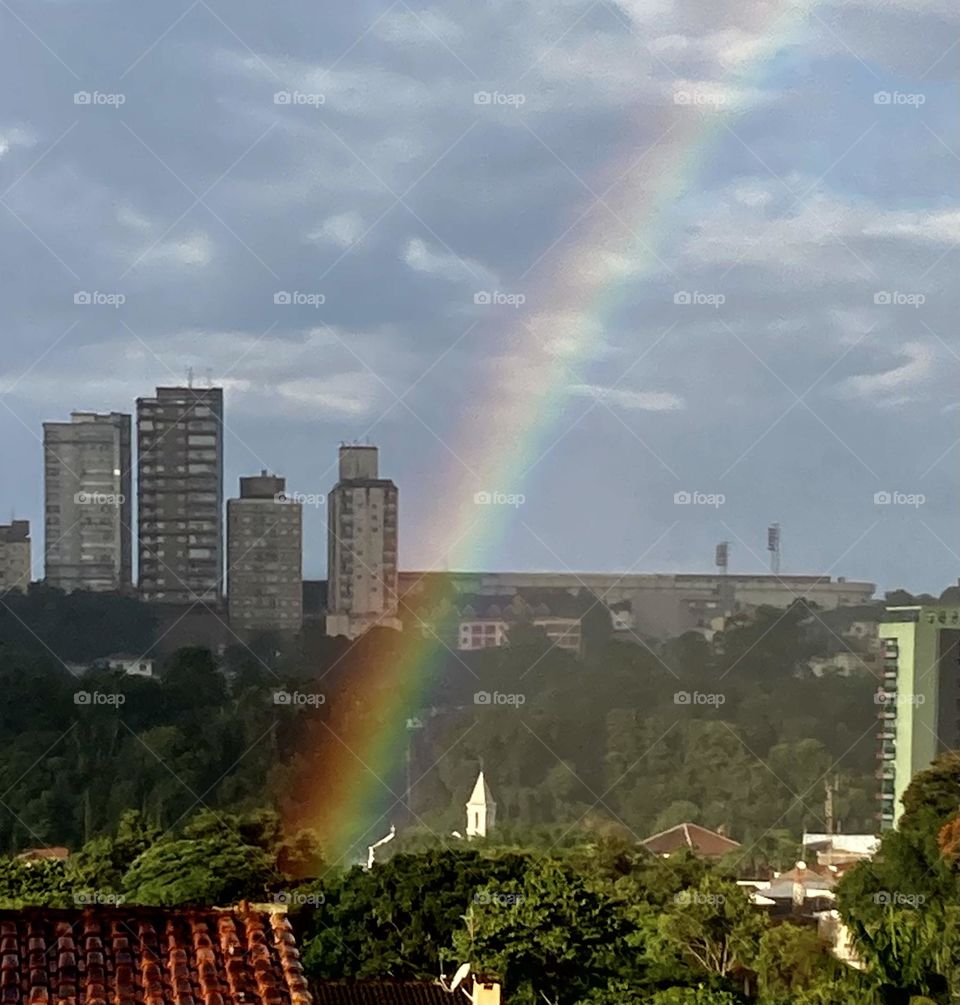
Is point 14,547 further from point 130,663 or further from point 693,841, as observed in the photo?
point 693,841

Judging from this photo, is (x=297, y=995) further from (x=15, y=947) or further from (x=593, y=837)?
(x=593, y=837)

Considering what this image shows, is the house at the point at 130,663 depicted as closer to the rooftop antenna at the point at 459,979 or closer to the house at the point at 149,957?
the rooftop antenna at the point at 459,979

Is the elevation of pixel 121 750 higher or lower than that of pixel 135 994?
lower

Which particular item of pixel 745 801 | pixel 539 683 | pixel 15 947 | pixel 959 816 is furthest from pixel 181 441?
pixel 15 947

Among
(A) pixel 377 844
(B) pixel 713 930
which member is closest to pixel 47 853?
(A) pixel 377 844

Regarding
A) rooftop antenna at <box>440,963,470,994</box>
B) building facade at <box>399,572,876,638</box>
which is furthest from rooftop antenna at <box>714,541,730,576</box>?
rooftop antenna at <box>440,963,470,994</box>

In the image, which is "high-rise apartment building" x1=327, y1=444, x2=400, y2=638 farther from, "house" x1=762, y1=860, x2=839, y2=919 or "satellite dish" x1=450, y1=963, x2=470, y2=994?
"satellite dish" x1=450, y1=963, x2=470, y2=994
